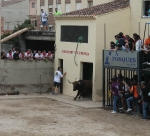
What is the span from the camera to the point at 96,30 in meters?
25.5

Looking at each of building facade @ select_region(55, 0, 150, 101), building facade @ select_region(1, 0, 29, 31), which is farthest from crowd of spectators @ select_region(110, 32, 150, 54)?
building facade @ select_region(1, 0, 29, 31)

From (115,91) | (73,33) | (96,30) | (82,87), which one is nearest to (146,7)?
(96,30)

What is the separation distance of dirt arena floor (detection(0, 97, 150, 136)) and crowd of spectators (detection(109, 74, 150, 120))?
49cm

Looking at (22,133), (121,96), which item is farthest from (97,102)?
(22,133)

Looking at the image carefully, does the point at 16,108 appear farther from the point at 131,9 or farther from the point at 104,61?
the point at 131,9

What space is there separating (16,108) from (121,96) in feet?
16.7

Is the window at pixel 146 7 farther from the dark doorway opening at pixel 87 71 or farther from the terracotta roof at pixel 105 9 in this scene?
the dark doorway opening at pixel 87 71

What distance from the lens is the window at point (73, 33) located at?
26.7m

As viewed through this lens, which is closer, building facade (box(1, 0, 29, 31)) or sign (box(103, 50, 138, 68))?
sign (box(103, 50, 138, 68))

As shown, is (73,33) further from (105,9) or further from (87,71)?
(105,9)

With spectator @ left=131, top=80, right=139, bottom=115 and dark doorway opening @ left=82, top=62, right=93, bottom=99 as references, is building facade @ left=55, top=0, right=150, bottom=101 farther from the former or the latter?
spectator @ left=131, top=80, right=139, bottom=115

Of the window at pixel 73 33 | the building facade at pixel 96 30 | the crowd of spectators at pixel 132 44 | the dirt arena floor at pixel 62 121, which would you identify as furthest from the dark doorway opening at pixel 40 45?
the crowd of spectators at pixel 132 44

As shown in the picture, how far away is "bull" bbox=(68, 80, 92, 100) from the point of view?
2603cm

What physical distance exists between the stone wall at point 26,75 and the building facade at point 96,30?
2009mm
